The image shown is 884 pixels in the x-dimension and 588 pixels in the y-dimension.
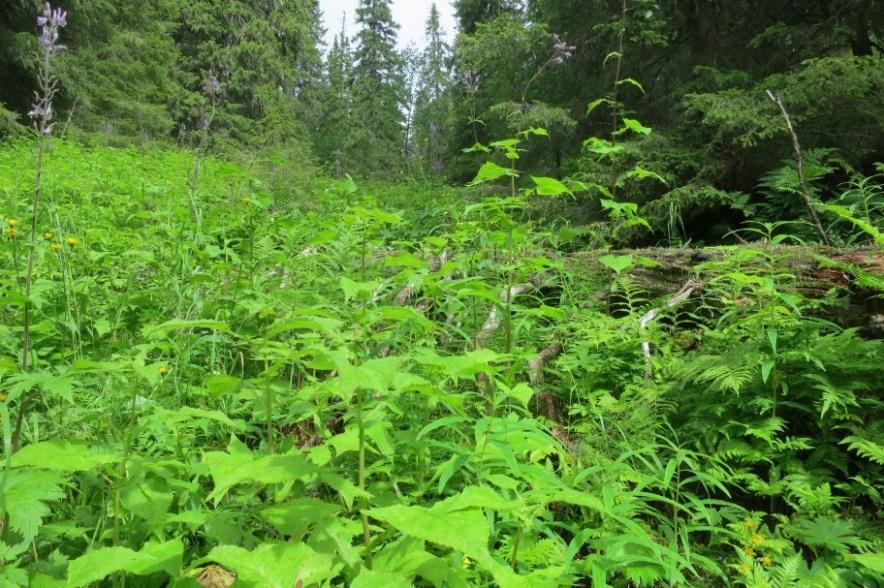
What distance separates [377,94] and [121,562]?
28930 millimetres

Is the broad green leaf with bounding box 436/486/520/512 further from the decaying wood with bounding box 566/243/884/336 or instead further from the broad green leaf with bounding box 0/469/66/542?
the decaying wood with bounding box 566/243/884/336

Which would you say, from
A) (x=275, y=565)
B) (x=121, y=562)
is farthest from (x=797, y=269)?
(x=121, y=562)

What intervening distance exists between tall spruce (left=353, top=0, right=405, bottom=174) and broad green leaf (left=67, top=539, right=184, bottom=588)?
19208mm

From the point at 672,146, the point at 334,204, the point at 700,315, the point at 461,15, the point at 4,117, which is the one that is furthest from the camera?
the point at 461,15

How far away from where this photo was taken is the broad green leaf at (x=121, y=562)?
841 millimetres

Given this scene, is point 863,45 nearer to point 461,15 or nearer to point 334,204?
point 334,204

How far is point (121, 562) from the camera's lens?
0.86m

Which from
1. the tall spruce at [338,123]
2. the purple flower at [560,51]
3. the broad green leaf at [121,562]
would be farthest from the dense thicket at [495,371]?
the tall spruce at [338,123]

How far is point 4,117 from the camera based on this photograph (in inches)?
320

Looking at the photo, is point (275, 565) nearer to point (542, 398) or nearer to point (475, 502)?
point (475, 502)

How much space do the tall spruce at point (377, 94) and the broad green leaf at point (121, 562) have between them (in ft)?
63.0

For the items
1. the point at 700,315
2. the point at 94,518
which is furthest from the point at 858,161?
the point at 94,518

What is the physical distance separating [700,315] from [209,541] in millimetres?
2468

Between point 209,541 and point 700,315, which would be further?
point 700,315
